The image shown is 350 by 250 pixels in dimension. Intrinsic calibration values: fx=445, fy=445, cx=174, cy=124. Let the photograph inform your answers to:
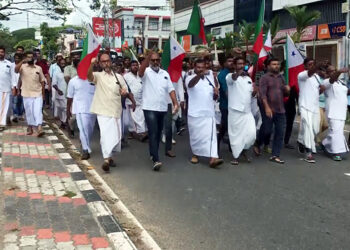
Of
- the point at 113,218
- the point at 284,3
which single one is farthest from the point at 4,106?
the point at 284,3

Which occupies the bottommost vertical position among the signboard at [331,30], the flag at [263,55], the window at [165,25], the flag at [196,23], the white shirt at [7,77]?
the white shirt at [7,77]

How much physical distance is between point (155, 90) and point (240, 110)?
1.41 m

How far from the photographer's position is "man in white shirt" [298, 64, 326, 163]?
7398 millimetres

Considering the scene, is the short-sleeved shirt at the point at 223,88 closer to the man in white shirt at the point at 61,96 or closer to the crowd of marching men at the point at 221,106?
the crowd of marching men at the point at 221,106

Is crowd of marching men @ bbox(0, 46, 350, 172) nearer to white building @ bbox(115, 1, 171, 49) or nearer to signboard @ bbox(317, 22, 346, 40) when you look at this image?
signboard @ bbox(317, 22, 346, 40)

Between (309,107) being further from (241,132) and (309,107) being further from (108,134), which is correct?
(108,134)

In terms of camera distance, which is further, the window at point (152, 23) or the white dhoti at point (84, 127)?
the window at point (152, 23)

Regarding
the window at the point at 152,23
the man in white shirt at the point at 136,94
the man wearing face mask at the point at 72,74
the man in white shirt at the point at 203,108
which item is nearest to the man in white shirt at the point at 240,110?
the man in white shirt at the point at 203,108

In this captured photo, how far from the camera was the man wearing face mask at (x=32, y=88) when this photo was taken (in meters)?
8.98

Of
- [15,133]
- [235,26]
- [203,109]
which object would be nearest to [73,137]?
[15,133]

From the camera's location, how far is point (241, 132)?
→ 7137 millimetres

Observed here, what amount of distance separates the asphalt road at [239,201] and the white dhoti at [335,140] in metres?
0.26

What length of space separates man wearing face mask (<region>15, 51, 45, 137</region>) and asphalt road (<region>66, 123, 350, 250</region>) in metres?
2.06

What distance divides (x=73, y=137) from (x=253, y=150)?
3.79m
